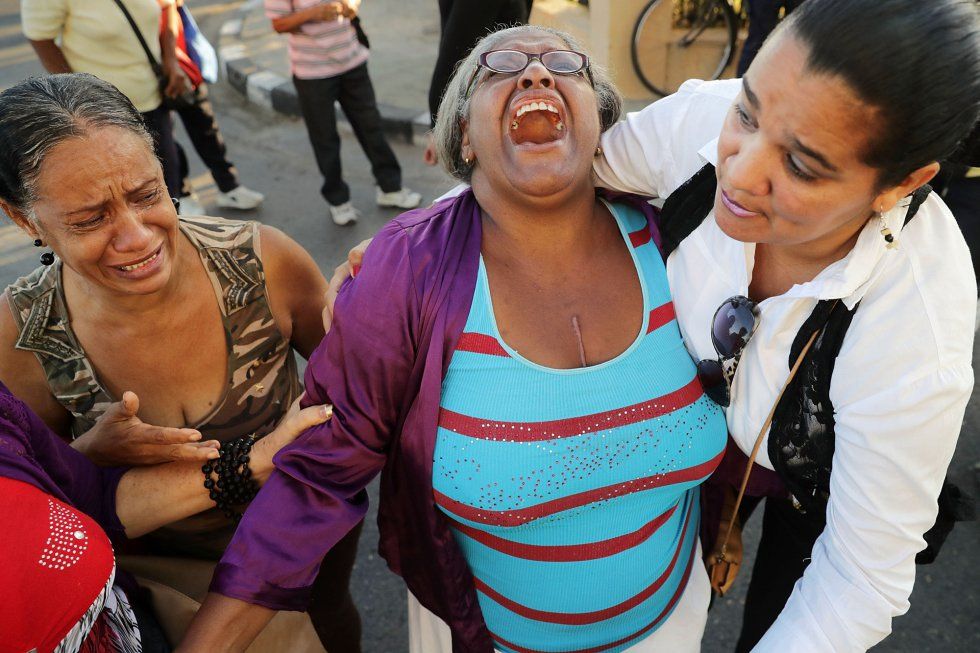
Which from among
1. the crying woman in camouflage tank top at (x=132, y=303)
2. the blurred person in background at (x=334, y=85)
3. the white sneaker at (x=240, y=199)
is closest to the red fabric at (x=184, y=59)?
the blurred person in background at (x=334, y=85)

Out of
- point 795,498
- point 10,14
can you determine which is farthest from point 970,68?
point 10,14

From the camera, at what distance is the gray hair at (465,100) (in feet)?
5.84

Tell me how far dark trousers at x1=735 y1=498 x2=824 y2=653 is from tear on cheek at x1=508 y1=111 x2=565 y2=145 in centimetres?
102

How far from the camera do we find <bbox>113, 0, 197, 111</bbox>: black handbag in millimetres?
3846

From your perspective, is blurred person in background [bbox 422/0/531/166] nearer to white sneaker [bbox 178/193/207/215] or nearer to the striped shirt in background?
the striped shirt in background

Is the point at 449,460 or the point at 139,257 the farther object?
the point at 139,257

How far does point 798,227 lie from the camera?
1.28m

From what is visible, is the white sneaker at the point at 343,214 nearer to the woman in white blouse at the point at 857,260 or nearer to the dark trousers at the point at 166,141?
the dark trousers at the point at 166,141

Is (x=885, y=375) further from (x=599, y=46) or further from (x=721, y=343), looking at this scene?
(x=599, y=46)

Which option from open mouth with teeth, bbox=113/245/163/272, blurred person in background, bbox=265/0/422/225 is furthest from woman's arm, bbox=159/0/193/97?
open mouth with teeth, bbox=113/245/163/272

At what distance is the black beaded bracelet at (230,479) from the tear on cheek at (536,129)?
3.08 ft

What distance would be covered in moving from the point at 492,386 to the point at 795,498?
2.37 ft

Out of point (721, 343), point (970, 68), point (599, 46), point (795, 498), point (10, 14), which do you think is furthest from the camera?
point (10, 14)

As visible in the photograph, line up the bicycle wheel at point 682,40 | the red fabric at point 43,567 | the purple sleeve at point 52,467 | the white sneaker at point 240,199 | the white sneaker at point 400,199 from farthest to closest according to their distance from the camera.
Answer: the bicycle wheel at point 682,40
the white sneaker at point 240,199
the white sneaker at point 400,199
the purple sleeve at point 52,467
the red fabric at point 43,567
